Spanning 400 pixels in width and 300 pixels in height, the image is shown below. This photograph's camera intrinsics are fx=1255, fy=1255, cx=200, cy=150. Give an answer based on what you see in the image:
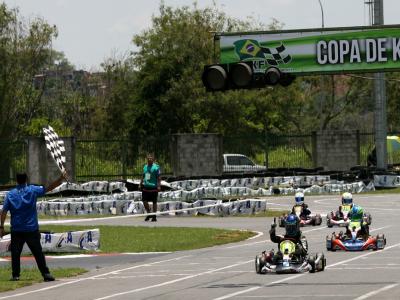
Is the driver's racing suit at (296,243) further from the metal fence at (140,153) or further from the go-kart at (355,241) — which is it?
the metal fence at (140,153)

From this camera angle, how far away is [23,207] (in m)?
19.7

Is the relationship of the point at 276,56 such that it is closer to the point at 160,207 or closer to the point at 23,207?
the point at 160,207

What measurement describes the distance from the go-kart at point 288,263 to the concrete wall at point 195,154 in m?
35.7

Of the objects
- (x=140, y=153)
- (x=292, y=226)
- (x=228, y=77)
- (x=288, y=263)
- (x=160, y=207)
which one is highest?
(x=228, y=77)

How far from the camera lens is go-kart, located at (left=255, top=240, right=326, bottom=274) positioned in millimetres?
20078

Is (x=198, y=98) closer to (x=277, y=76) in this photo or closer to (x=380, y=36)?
(x=380, y=36)

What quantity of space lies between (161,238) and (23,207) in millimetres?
9189

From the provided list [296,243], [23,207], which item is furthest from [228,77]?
[23,207]

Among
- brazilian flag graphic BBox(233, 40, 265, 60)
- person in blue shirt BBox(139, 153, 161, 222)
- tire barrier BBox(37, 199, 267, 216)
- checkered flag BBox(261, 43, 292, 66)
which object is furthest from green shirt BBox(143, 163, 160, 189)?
checkered flag BBox(261, 43, 292, 66)

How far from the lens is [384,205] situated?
3975cm

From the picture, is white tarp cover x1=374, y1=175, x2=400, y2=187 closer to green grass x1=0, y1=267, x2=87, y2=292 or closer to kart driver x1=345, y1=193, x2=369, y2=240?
kart driver x1=345, y1=193, x2=369, y2=240

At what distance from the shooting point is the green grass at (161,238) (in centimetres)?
2661

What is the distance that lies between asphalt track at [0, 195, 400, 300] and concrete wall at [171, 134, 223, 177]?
27.8m

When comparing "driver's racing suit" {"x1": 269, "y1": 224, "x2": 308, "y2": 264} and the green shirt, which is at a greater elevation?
the green shirt
